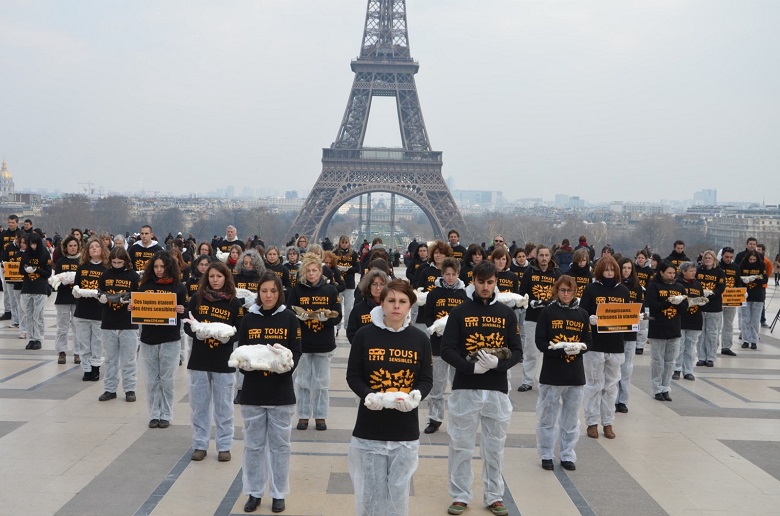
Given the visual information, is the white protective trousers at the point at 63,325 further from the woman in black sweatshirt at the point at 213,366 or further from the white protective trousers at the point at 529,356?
the white protective trousers at the point at 529,356

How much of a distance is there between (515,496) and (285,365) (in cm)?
247

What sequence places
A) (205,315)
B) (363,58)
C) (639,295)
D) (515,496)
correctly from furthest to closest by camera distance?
(363,58), (639,295), (205,315), (515,496)

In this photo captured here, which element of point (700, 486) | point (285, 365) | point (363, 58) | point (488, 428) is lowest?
point (700, 486)

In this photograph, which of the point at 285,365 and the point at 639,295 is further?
the point at 639,295

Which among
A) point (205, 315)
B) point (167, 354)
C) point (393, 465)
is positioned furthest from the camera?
point (167, 354)

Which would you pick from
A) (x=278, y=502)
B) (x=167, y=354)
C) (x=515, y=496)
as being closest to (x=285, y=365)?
(x=278, y=502)

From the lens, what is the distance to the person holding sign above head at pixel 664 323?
34.6 feet

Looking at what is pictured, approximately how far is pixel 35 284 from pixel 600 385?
390 inches

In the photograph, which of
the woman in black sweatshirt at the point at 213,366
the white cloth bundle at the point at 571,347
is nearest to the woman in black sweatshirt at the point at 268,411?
the woman in black sweatshirt at the point at 213,366

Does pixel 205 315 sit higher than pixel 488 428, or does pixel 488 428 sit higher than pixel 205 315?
pixel 205 315

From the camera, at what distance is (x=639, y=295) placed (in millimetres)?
9625

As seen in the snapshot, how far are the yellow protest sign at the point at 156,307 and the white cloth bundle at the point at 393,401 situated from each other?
14.0 feet

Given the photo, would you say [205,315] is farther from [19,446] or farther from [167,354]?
[19,446]

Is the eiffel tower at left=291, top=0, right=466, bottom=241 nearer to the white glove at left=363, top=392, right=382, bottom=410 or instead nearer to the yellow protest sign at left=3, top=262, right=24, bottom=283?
the yellow protest sign at left=3, top=262, right=24, bottom=283
